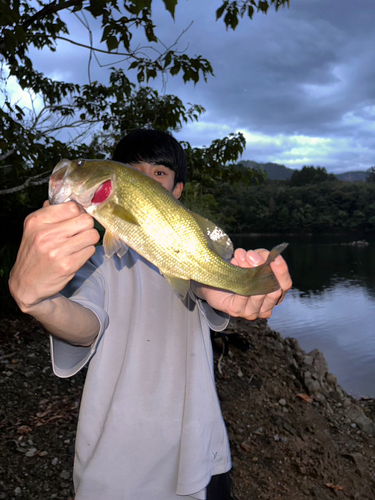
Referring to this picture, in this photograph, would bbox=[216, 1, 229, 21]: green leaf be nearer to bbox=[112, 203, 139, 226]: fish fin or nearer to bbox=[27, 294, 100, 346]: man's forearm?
bbox=[112, 203, 139, 226]: fish fin

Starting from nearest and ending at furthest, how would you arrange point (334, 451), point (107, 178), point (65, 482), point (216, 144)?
point (107, 178) < point (65, 482) < point (334, 451) < point (216, 144)

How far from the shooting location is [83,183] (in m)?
1.58

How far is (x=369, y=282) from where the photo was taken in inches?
1119

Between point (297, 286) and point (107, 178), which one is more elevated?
point (107, 178)

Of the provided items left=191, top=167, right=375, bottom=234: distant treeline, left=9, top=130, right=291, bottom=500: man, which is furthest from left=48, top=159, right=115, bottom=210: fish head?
left=191, top=167, right=375, bottom=234: distant treeline

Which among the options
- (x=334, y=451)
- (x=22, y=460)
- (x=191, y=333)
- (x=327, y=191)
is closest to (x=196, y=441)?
(x=191, y=333)

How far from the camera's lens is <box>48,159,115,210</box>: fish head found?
158 centimetres

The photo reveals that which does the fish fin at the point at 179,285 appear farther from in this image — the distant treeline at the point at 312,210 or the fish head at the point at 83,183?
the distant treeline at the point at 312,210

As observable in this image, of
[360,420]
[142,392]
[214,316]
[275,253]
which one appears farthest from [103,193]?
[360,420]

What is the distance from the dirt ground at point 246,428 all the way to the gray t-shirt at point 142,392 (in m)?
2.55

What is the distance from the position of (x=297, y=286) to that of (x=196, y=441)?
88.2 ft

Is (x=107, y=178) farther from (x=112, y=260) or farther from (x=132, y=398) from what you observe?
(x=132, y=398)

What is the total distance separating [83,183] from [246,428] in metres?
5.28

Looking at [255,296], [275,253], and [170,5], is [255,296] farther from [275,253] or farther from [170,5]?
[170,5]
